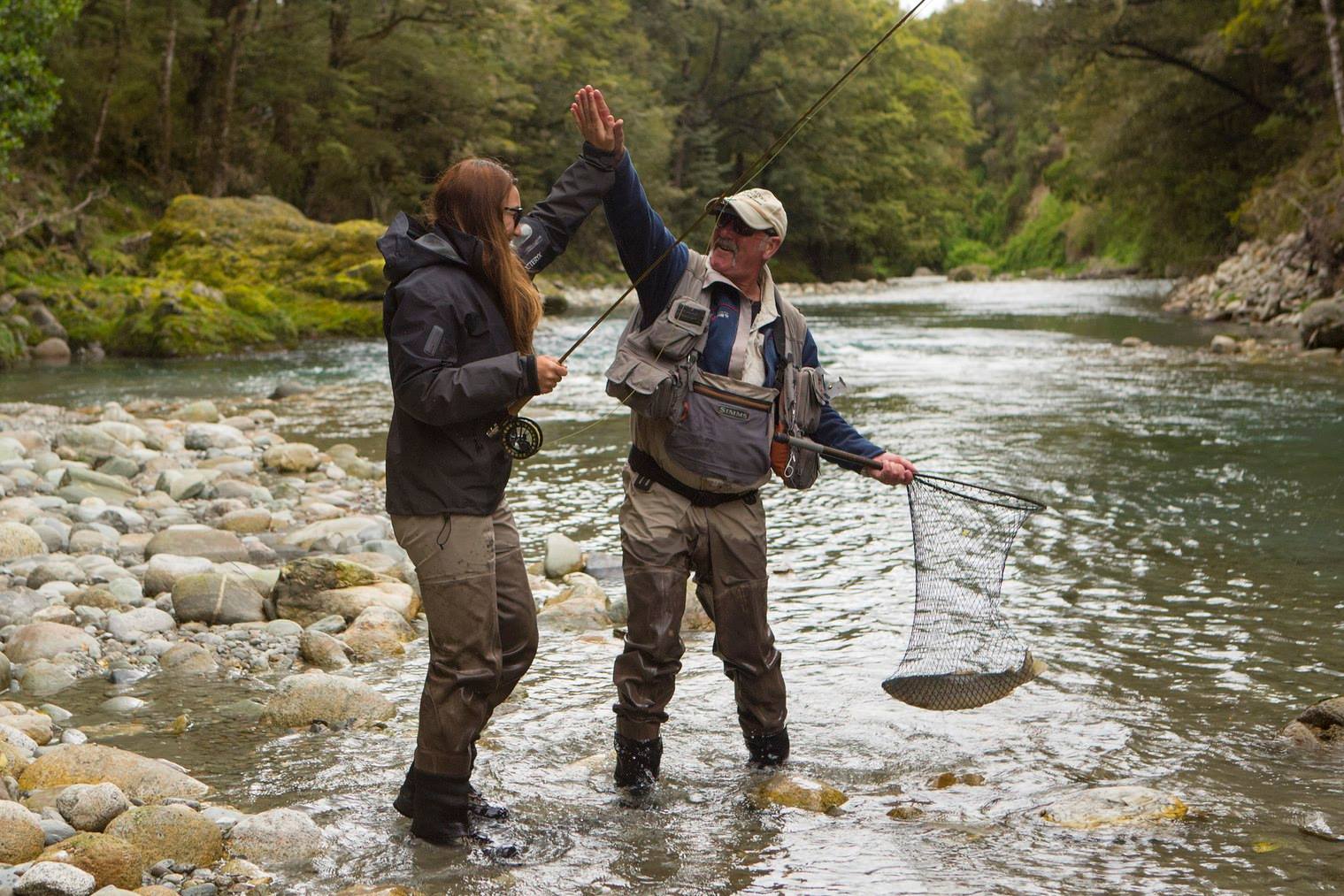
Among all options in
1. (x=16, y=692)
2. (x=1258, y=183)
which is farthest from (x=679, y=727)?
(x=1258, y=183)

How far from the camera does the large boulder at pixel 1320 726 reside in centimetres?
455

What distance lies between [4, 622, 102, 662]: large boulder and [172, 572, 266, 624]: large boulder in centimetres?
55

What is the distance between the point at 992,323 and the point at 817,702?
24.7 m

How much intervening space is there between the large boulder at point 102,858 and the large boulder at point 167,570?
3172 mm

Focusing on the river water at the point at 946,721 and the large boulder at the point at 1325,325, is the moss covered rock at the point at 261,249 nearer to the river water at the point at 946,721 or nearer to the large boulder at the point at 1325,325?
the river water at the point at 946,721

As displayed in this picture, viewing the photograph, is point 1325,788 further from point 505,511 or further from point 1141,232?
point 1141,232

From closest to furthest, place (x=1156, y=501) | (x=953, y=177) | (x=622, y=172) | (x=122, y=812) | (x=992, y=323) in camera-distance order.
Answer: (x=122, y=812), (x=622, y=172), (x=1156, y=501), (x=992, y=323), (x=953, y=177)

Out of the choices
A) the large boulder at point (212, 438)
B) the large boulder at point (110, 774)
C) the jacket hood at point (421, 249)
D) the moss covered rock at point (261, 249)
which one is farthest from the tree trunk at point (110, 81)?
the jacket hood at point (421, 249)

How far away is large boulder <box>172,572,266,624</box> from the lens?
6117mm

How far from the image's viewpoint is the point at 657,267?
4.05 m

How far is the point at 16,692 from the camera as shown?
5.17 metres

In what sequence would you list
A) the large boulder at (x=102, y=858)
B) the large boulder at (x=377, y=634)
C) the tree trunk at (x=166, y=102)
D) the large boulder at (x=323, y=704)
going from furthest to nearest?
1. the tree trunk at (x=166, y=102)
2. the large boulder at (x=377, y=634)
3. the large boulder at (x=323, y=704)
4. the large boulder at (x=102, y=858)

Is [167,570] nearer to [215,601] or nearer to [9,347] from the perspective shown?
[215,601]

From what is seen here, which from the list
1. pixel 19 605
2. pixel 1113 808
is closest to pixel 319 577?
pixel 19 605
